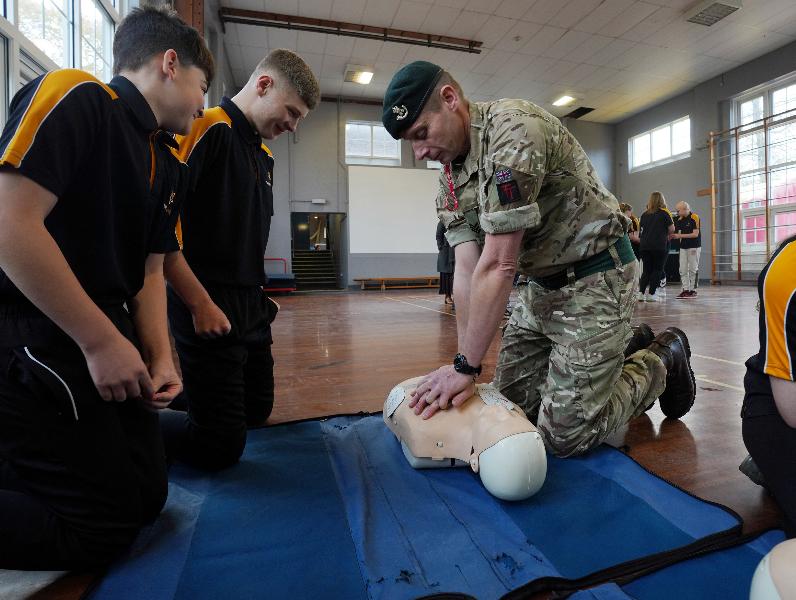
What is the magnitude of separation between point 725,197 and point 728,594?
11.3m

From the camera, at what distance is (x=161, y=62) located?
3.17 feet

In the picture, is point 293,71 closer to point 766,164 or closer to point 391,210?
point 391,210

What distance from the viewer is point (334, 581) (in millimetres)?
883

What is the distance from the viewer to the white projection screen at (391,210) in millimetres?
11102

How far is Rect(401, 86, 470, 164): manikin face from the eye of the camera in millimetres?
Answer: 1320

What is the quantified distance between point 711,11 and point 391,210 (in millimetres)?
6824

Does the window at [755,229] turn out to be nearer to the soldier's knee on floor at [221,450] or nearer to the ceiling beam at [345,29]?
the ceiling beam at [345,29]

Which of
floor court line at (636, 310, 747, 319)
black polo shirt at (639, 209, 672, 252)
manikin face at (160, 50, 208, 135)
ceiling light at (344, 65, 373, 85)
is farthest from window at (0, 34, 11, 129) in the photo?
ceiling light at (344, 65, 373, 85)

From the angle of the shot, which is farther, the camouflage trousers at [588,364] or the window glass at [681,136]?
the window glass at [681,136]

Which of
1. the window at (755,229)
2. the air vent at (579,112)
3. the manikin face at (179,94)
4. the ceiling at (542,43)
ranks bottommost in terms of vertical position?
the manikin face at (179,94)

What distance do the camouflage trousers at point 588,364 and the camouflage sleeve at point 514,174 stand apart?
38cm

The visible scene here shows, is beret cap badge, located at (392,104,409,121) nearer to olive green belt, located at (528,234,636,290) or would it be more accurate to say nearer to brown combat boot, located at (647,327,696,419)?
olive green belt, located at (528,234,636,290)

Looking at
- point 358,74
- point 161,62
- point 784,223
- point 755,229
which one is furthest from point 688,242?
point 161,62

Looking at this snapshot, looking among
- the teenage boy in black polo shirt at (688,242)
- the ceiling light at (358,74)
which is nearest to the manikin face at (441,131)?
the teenage boy in black polo shirt at (688,242)
